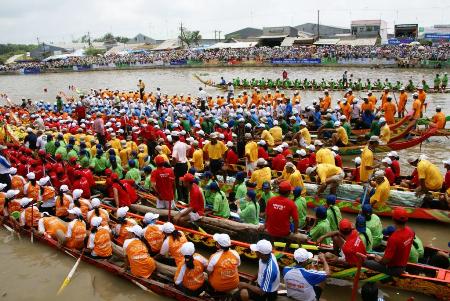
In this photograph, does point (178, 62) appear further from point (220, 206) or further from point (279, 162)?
point (220, 206)

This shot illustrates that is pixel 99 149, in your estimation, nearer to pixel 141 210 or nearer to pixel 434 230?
pixel 141 210

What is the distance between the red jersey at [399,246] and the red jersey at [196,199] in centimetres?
344

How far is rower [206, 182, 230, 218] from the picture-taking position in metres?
7.72

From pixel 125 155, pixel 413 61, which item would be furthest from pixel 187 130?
pixel 413 61

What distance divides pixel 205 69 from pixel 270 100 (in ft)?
105

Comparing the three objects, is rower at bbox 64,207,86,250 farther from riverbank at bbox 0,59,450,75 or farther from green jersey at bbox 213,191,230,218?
riverbank at bbox 0,59,450,75

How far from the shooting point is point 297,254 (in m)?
5.26

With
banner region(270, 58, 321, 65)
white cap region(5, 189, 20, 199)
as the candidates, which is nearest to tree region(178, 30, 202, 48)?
banner region(270, 58, 321, 65)

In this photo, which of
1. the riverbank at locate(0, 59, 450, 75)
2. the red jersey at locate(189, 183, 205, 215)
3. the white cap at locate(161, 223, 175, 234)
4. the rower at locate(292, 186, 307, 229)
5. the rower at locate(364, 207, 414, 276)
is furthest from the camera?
the riverbank at locate(0, 59, 450, 75)

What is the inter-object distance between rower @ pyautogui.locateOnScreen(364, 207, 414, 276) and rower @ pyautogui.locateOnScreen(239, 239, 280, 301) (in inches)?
63.4

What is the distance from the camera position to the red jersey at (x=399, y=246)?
5520mm

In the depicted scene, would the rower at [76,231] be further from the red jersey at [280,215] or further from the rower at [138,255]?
the red jersey at [280,215]

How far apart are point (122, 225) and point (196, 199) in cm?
142

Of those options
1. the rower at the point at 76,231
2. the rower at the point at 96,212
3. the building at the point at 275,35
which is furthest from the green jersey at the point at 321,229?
the building at the point at 275,35
